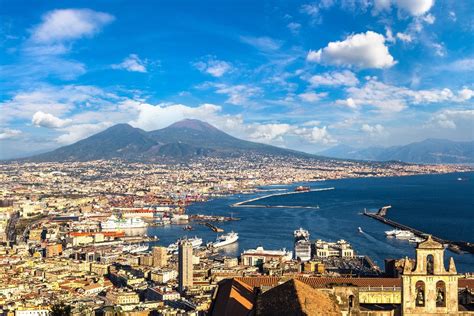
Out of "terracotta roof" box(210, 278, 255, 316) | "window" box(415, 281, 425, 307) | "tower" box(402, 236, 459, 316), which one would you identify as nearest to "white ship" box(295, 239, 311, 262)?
"terracotta roof" box(210, 278, 255, 316)

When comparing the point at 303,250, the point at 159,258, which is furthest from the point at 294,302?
the point at 303,250

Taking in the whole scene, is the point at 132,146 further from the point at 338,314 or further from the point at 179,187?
the point at 338,314

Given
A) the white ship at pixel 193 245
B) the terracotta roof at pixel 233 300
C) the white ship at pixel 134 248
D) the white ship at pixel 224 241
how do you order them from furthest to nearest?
the white ship at pixel 134 248, the white ship at pixel 224 241, the white ship at pixel 193 245, the terracotta roof at pixel 233 300

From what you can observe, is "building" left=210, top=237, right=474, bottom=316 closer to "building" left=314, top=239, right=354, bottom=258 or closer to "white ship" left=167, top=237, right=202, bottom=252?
"building" left=314, top=239, right=354, bottom=258

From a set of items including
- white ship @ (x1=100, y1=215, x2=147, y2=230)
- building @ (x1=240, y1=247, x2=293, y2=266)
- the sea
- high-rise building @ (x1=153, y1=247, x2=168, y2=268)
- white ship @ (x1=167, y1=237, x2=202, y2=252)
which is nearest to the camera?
building @ (x1=240, y1=247, x2=293, y2=266)

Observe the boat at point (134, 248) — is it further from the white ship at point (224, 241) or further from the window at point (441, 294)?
the window at point (441, 294)

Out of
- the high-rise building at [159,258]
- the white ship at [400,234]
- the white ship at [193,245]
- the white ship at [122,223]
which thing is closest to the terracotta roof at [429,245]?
the high-rise building at [159,258]
